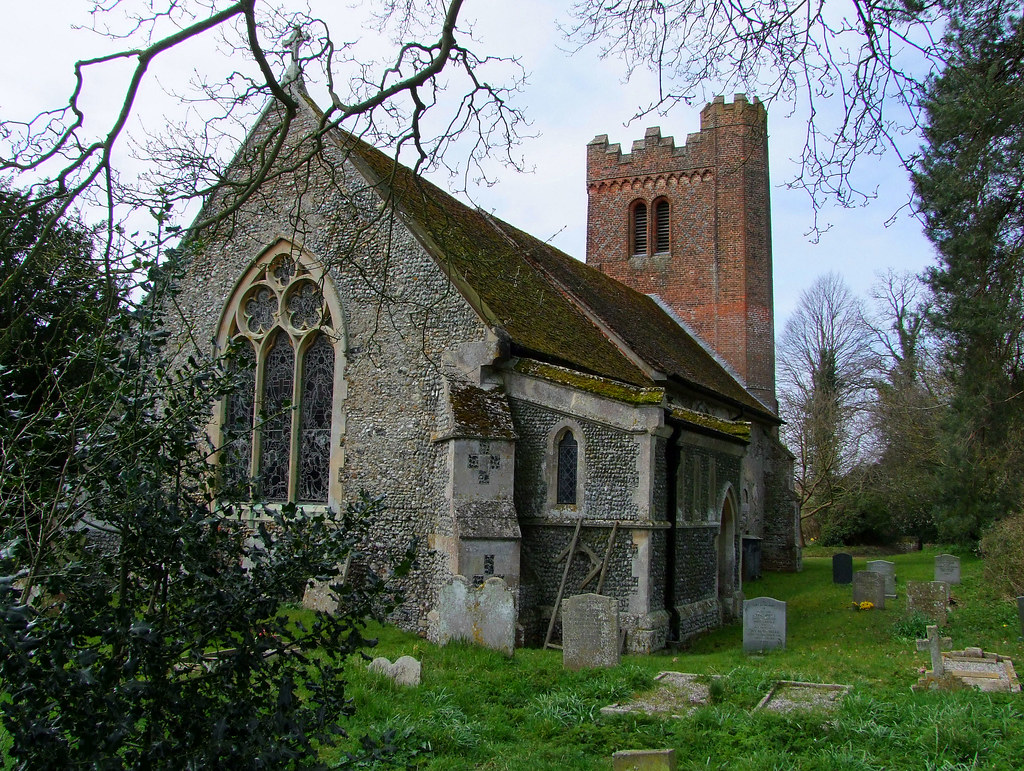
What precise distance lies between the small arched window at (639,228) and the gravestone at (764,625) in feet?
56.3

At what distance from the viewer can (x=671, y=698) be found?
27.1 feet

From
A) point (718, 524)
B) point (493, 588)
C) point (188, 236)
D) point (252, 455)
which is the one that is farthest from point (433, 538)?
point (188, 236)

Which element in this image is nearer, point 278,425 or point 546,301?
point 278,425

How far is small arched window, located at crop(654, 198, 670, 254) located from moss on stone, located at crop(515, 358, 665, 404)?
51.4 feet

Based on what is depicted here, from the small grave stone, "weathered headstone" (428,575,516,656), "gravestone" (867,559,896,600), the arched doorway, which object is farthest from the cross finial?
"gravestone" (867,559,896,600)

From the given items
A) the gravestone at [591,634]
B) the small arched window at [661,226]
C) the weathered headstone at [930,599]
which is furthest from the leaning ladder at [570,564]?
the small arched window at [661,226]

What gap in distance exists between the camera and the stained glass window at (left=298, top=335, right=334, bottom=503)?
13531mm

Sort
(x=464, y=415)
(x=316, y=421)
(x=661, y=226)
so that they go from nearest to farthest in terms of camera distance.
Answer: (x=464, y=415)
(x=316, y=421)
(x=661, y=226)

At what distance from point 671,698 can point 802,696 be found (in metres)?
1.35

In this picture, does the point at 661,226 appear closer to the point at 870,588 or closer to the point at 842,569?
the point at 842,569

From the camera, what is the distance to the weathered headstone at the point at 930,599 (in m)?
14.0

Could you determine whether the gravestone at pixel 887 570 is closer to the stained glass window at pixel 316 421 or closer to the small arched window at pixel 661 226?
the small arched window at pixel 661 226

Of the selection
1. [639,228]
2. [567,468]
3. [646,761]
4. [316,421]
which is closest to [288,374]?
[316,421]

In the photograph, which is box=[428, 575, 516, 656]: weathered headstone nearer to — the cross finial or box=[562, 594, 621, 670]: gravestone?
box=[562, 594, 621, 670]: gravestone
